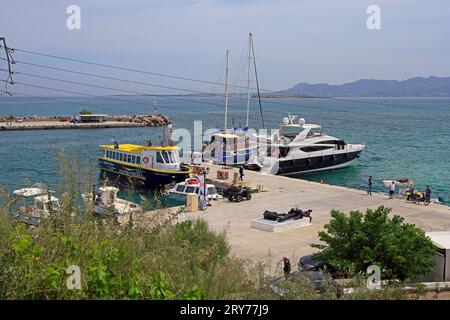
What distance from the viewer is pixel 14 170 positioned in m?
43.5

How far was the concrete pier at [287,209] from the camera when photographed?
1708cm

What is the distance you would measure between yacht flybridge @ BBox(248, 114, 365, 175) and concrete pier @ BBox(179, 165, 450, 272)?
8.01 meters

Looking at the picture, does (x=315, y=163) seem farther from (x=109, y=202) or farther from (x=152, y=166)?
(x=109, y=202)

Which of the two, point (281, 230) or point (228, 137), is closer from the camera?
point (281, 230)

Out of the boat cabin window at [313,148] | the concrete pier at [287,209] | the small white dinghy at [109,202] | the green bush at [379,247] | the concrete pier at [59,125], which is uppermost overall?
the small white dinghy at [109,202]

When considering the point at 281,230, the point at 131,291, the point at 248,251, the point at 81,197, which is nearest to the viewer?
the point at 131,291

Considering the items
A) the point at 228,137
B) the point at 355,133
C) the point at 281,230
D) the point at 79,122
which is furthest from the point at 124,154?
the point at 79,122

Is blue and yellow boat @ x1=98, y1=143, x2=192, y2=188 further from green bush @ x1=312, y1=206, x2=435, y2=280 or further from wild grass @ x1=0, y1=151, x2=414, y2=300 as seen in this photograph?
wild grass @ x1=0, y1=151, x2=414, y2=300

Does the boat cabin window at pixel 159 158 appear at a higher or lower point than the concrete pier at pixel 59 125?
higher

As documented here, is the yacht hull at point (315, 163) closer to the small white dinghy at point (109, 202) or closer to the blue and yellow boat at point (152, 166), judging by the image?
the blue and yellow boat at point (152, 166)

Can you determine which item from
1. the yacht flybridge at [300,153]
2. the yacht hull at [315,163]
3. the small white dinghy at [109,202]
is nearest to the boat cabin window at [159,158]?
the yacht flybridge at [300,153]

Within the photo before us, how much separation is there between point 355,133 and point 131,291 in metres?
81.5

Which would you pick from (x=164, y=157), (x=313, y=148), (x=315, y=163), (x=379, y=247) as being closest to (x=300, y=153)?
(x=315, y=163)
